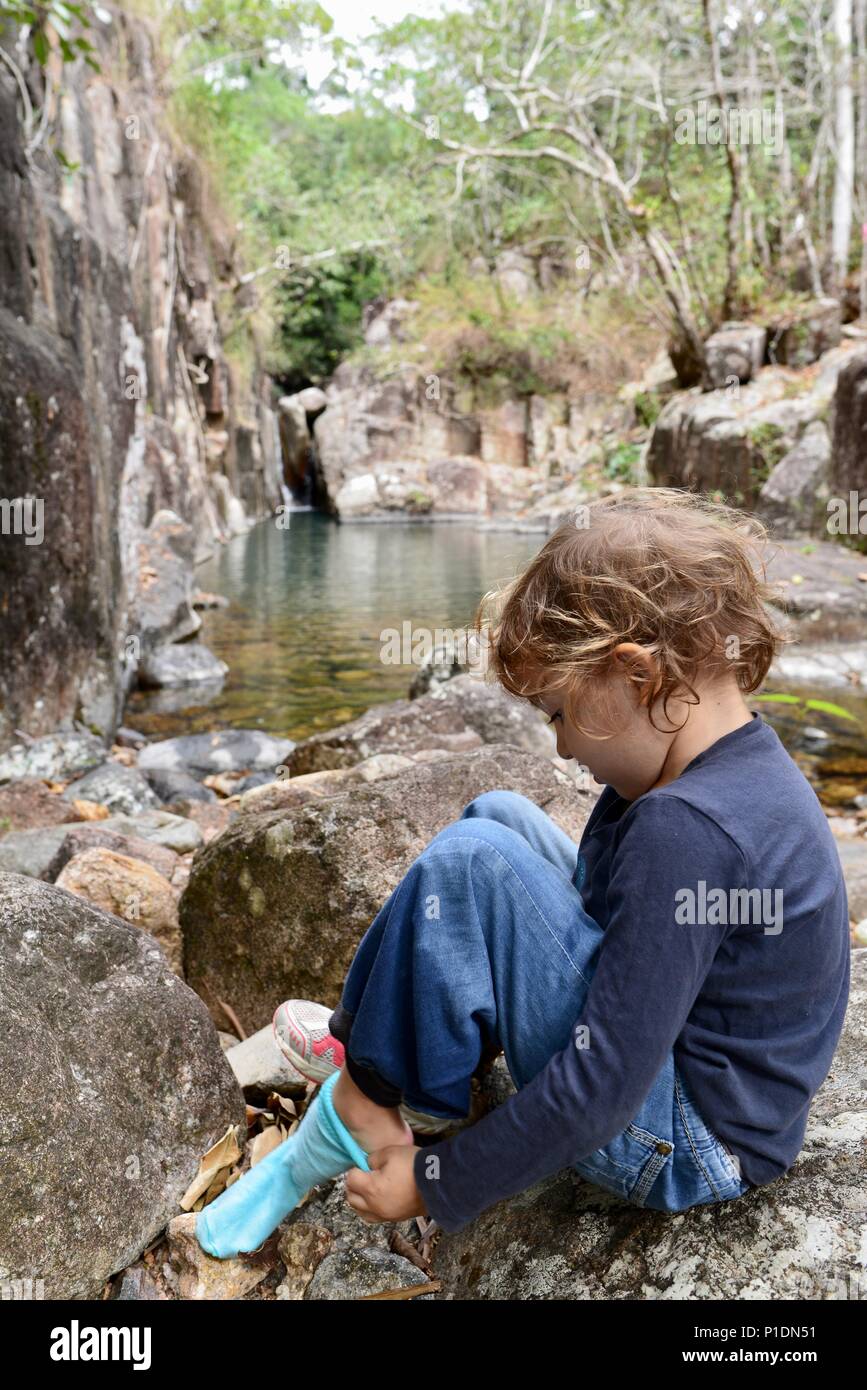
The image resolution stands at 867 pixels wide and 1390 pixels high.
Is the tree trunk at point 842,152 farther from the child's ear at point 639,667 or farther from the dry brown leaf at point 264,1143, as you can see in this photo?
the dry brown leaf at point 264,1143

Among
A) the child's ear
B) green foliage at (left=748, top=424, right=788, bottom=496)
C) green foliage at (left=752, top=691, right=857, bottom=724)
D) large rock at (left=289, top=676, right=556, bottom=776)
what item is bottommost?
green foliage at (left=752, top=691, right=857, bottom=724)

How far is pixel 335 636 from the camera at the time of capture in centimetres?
945

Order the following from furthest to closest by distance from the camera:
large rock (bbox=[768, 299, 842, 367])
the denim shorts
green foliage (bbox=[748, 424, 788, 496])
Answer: large rock (bbox=[768, 299, 842, 367])
green foliage (bbox=[748, 424, 788, 496])
the denim shorts

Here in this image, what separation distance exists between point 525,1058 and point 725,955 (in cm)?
31

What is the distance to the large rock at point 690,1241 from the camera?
1.29m

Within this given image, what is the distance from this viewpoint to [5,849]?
11.4 ft

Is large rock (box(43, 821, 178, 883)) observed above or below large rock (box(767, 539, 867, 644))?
below

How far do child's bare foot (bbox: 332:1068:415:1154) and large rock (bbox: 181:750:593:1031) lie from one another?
0.72 m

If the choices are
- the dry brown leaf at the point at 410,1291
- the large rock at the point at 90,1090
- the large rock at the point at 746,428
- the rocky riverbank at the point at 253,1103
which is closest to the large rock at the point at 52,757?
the rocky riverbank at the point at 253,1103

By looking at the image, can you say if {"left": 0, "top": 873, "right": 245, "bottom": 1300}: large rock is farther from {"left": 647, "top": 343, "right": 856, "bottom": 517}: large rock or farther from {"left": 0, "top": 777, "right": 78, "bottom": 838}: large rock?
{"left": 647, "top": 343, "right": 856, "bottom": 517}: large rock

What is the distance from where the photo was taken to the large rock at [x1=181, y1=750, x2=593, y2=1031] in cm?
224

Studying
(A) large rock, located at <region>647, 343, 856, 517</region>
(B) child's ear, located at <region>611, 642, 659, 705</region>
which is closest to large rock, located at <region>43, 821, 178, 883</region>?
(B) child's ear, located at <region>611, 642, 659, 705</region>

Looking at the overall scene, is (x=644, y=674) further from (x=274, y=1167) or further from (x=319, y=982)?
(x=319, y=982)
